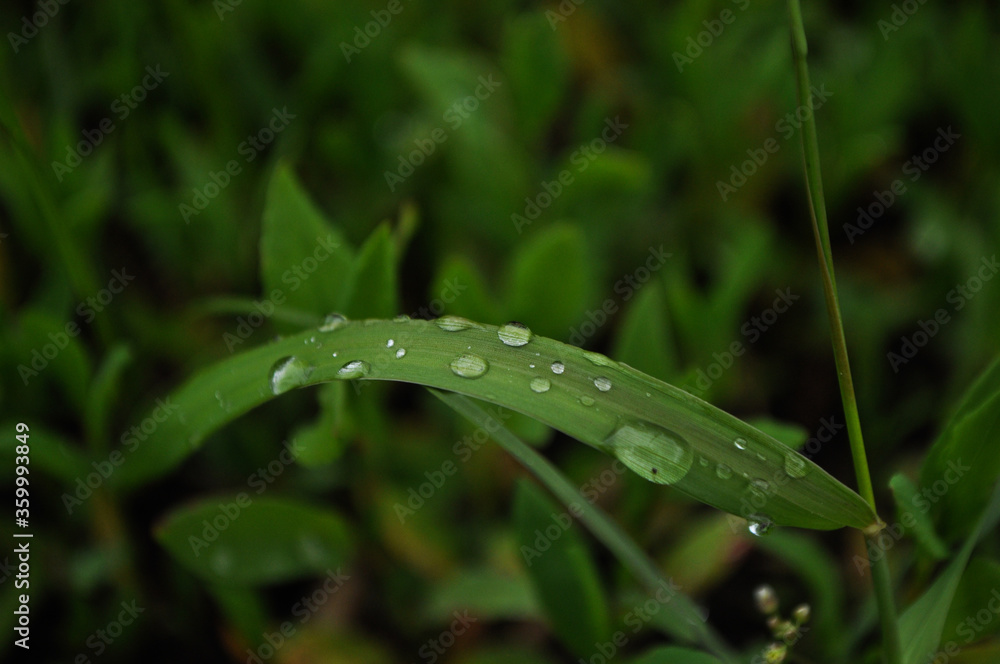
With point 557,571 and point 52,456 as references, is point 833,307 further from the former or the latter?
point 52,456

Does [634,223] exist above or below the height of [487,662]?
above

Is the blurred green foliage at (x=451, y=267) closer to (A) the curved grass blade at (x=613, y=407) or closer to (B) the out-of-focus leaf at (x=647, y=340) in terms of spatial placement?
(B) the out-of-focus leaf at (x=647, y=340)

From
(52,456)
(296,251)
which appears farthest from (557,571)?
(52,456)

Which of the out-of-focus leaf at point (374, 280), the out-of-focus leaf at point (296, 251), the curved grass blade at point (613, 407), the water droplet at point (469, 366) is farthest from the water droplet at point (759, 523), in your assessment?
the out-of-focus leaf at point (296, 251)

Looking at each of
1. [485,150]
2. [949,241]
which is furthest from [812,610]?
[485,150]

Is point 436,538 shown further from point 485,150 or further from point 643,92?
point 643,92
